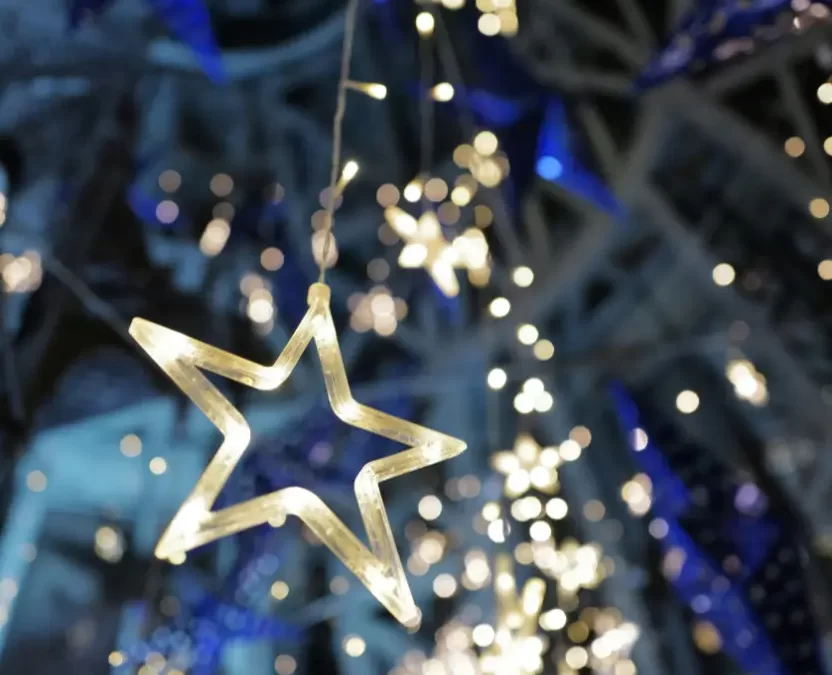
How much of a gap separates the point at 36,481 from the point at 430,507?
4.67 feet

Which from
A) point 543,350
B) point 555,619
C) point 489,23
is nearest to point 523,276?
point 543,350

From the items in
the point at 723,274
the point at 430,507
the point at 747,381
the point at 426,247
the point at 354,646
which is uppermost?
the point at 426,247

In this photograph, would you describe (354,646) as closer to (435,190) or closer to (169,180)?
(435,190)

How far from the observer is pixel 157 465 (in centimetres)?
281

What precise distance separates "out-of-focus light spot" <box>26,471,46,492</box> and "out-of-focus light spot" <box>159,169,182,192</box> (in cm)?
120

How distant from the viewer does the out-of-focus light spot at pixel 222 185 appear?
123 inches

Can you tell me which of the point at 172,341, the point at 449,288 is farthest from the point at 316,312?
the point at 449,288

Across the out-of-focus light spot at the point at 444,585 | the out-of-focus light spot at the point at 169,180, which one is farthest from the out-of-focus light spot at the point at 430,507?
the out-of-focus light spot at the point at 169,180

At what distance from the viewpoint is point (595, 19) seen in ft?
8.93

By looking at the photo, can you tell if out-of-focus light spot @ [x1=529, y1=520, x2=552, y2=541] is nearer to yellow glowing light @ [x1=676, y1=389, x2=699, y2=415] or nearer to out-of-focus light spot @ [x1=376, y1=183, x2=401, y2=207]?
yellow glowing light @ [x1=676, y1=389, x2=699, y2=415]

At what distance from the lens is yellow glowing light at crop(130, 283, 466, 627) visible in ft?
4.00

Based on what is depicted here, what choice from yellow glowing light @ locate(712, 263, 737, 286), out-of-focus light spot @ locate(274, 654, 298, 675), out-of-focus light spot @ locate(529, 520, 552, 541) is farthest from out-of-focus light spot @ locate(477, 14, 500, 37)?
out-of-focus light spot @ locate(274, 654, 298, 675)

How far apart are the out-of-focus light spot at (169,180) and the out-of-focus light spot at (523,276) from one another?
4.74ft

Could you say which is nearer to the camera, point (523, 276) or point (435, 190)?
point (523, 276)
